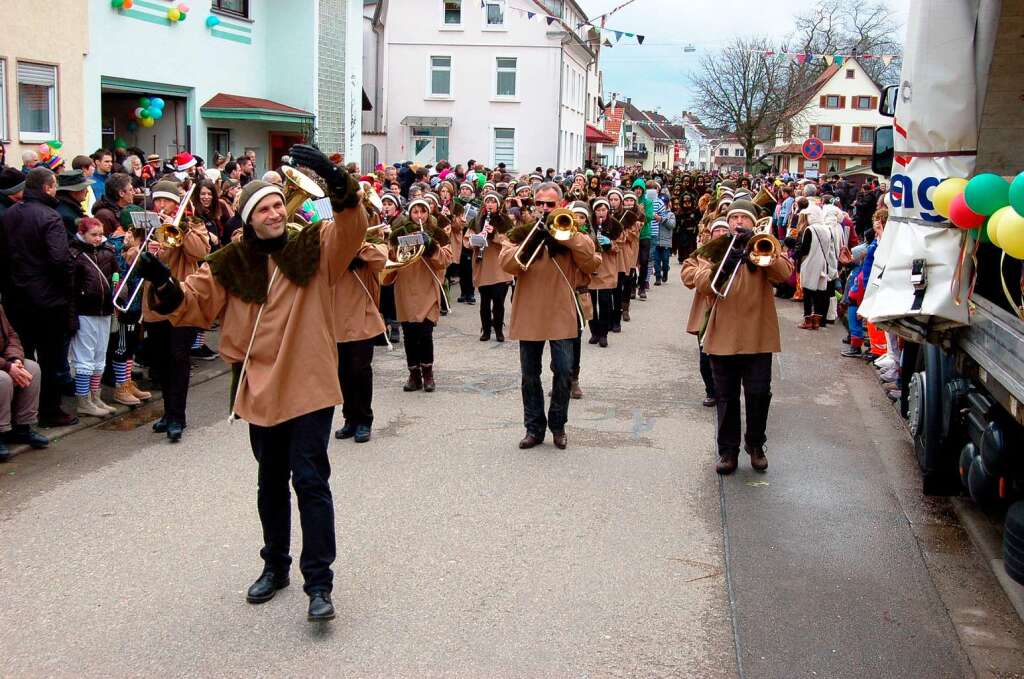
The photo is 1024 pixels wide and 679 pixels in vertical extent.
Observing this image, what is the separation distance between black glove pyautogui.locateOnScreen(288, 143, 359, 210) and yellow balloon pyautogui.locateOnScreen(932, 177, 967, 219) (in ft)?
10.2

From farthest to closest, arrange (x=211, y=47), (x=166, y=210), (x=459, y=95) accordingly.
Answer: (x=459, y=95) → (x=211, y=47) → (x=166, y=210)

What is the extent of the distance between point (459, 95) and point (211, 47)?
23.8m

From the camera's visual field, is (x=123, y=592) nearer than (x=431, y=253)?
Yes

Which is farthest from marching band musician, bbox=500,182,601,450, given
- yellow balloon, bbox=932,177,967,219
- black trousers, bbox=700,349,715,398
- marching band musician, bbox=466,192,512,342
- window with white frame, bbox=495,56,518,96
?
window with white frame, bbox=495,56,518,96

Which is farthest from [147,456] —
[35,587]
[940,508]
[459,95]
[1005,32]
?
[459,95]

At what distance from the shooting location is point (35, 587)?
530 centimetres

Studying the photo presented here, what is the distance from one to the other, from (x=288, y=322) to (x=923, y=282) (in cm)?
337

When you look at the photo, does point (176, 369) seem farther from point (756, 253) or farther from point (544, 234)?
point (756, 253)

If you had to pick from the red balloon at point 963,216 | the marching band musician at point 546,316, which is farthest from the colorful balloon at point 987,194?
the marching band musician at point 546,316

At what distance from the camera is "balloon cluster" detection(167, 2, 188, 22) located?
19062 mm

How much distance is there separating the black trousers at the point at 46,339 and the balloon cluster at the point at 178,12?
12.1 meters

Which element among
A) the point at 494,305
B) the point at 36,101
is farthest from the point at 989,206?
the point at 36,101

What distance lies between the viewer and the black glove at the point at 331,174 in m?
4.29

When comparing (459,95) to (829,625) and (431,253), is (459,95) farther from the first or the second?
(829,625)
